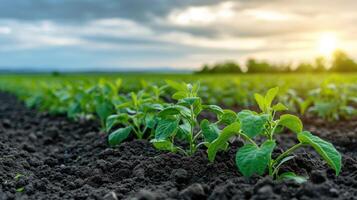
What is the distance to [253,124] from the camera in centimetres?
278

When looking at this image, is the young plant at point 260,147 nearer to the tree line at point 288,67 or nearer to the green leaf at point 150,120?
the green leaf at point 150,120

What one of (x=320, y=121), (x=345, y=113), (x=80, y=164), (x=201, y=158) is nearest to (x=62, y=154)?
(x=80, y=164)

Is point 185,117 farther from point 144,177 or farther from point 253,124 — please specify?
point 253,124

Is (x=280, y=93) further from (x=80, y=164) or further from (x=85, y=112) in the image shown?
(x=80, y=164)

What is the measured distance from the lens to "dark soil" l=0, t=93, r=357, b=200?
2619 mm

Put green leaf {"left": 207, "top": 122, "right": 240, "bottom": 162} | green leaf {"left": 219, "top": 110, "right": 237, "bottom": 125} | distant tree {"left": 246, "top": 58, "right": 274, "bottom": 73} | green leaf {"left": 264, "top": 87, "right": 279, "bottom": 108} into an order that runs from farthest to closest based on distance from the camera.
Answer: distant tree {"left": 246, "top": 58, "right": 274, "bottom": 73}
green leaf {"left": 219, "top": 110, "right": 237, "bottom": 125}
green leaf {"left": 264, "top": 87, "right": 279, "bottom": 108}
green leaf {"left": 207, "top": 122, "right": 240, "bottom": 162}

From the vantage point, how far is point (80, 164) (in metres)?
4.15

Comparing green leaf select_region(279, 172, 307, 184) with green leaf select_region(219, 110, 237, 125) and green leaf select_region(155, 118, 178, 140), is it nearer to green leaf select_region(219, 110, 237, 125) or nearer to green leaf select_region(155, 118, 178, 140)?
green leaf select_region(219, 110, 237, 125)

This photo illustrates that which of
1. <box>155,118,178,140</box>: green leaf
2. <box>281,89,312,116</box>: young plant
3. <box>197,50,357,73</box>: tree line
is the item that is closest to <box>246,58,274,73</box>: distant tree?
<box>197,50,357,73</box>: tree line

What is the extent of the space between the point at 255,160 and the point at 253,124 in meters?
0.21

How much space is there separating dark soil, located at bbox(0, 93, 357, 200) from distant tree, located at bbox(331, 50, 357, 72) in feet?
88.0

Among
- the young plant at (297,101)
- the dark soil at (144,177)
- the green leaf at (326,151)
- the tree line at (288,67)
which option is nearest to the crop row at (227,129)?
the green leaf at (326,151)

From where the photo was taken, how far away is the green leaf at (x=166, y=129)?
10.8 ft

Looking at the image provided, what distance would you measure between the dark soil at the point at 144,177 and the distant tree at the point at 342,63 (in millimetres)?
26823
